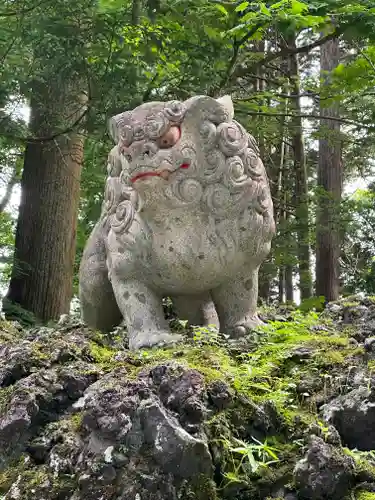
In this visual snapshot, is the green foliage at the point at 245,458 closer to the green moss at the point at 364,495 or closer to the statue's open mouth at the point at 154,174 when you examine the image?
the green moss at the point at 364,495

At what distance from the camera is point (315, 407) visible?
1975 mm

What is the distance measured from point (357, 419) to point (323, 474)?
1.10 feet

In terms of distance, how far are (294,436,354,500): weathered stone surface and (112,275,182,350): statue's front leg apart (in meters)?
1.43

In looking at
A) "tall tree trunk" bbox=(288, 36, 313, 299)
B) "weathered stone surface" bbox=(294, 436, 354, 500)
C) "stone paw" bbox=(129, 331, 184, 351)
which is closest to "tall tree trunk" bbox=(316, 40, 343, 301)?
"tall tree trunk" bbox=(288, 36, 313, 299)

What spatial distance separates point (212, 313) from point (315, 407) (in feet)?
4.80

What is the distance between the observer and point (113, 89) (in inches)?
189

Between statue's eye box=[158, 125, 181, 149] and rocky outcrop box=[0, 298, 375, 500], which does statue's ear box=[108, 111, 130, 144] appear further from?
rocky outcrop box=[0, 298, 375, 500]

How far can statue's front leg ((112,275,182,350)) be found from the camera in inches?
115

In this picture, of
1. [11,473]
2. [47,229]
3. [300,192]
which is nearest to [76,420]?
[11,473]

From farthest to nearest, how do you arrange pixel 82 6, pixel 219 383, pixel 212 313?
pixel 82 6
pixel 212 313
pixel 219 383

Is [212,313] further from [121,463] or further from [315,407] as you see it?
[121,463]

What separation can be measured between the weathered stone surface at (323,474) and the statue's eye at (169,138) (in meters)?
1.71

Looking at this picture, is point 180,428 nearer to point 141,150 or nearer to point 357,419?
point 357,419

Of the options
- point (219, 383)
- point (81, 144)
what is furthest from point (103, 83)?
point (219, 383)
